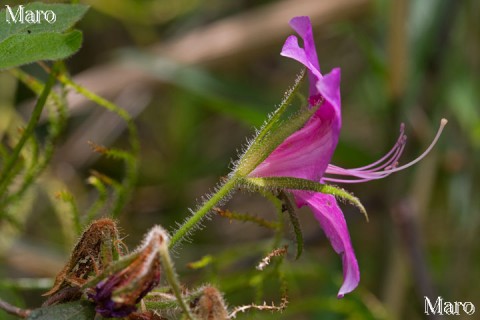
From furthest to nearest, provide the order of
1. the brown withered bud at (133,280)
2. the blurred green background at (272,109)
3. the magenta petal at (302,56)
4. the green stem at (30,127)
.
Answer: the blurred green background at (272,109) < the green stem at (30,127) < the magenta petal at (302,56) < the brown withered bud at (133,280)

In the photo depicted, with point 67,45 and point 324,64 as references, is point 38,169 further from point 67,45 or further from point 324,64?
point 324,64

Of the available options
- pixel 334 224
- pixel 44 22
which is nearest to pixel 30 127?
pixel 44 22

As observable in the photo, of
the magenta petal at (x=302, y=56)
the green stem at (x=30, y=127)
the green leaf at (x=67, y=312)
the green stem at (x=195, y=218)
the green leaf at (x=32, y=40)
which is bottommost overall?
the green leaf at (x=67, y=312)

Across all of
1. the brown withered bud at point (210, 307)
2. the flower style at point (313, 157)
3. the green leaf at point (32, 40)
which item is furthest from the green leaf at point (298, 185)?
the green leaf at point (32, 40)

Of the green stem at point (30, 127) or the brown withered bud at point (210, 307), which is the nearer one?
the brown withered bud at point (210, 307)

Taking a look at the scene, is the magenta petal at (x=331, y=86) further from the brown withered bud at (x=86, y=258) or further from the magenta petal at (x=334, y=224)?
the brown withered bud at (x=86, y=258)

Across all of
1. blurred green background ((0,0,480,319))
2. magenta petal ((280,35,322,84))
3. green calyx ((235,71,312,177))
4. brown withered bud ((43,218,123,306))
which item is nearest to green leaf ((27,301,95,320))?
brown withered bud ((43,218,123,306))

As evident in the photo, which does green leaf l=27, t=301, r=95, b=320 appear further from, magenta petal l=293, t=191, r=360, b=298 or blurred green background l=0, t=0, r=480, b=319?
blurred green background l=0, t=0, r=480, b=319
